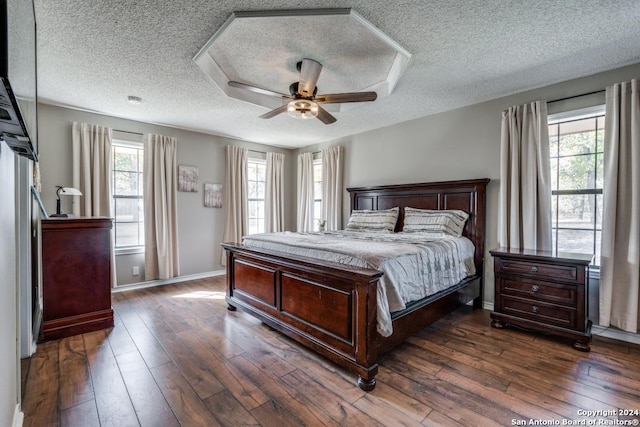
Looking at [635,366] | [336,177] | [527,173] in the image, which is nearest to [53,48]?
[336,177]

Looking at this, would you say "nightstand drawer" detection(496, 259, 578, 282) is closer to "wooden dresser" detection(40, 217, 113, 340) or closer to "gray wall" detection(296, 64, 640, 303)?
"gray wall" detection(296, 64, 640, 303)

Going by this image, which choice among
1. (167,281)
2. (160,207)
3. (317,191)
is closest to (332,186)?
(317,191)

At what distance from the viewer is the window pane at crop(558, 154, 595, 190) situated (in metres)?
2.93

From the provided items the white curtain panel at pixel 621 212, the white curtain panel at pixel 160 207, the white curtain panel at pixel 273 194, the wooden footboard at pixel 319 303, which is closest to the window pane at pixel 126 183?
the white curtain panel at pixel 160 207

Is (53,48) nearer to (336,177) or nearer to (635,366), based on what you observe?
(336,177)

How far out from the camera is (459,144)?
12.3ft

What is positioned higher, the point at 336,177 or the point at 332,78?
the point at 332,78

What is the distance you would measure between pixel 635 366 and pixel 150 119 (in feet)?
19.1

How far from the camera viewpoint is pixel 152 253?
4.40 meters

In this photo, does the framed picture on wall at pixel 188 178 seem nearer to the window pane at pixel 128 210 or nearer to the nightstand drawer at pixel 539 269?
the window pane at pixel 128 210

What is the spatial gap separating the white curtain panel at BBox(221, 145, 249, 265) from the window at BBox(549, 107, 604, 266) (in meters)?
4.47

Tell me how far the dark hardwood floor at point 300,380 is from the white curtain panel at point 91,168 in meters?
1.87

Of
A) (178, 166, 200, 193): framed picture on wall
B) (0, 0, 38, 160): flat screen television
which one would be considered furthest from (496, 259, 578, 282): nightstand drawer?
(178, 166, 200, 193): framed picture on wall

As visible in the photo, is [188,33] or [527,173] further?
[527,173]
